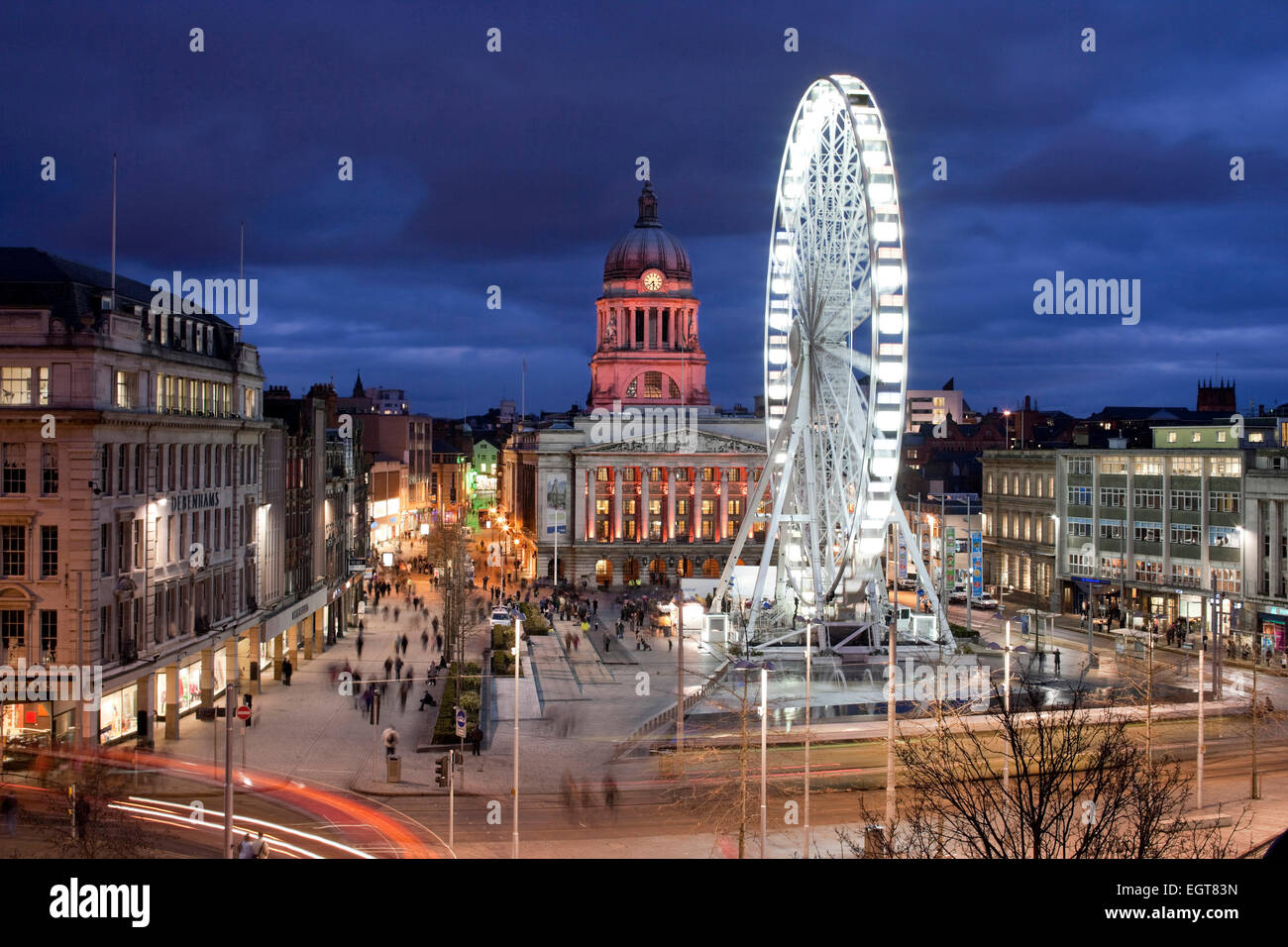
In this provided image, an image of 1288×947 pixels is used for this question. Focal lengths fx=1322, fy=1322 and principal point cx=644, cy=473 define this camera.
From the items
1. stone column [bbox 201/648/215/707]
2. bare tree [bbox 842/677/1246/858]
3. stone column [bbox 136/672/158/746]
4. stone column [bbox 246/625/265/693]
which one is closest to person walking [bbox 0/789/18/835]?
stone column [bbox 136/672/158/746]

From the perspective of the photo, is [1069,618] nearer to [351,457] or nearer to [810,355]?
[810,355]

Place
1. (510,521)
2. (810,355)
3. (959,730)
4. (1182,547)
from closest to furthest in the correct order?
(959,730), (810,355), (1182,547), (510,521)

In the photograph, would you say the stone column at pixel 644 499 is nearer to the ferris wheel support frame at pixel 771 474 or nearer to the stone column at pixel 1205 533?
the ferris wheel support frame at pixel 771 474

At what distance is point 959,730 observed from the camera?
4319 cm

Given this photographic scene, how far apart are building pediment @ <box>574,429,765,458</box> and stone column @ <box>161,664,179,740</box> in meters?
79.8


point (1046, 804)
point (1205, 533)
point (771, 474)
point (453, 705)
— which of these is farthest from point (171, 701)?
point (1205, 533)

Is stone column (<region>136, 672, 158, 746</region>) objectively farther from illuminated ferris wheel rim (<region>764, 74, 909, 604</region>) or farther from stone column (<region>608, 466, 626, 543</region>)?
stone column (<region>608, 466, 626, 543</region>)

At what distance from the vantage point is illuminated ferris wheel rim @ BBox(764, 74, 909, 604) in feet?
177

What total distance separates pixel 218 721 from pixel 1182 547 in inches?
2135

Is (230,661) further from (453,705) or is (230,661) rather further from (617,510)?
(617,510)

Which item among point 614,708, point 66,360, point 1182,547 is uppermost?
point 66,360

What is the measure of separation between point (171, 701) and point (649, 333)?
332 feet

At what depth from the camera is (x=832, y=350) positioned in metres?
65.4
